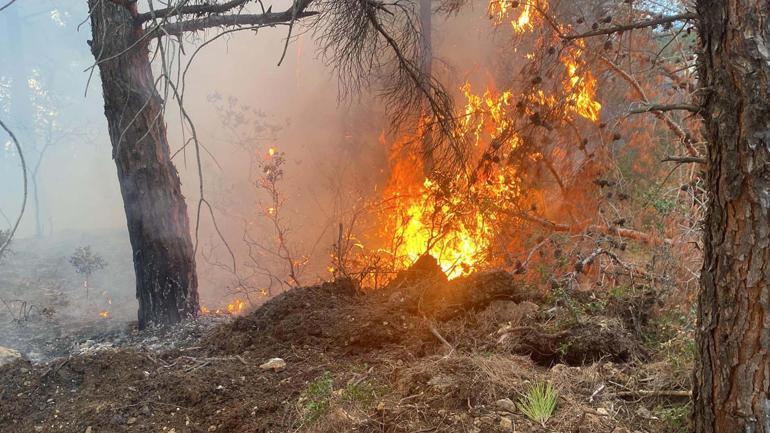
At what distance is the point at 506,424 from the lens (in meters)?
2.50

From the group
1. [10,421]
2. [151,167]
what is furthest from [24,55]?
[10,421]

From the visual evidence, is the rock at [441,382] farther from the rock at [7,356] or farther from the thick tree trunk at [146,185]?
the thick tree trunk at [146,185]

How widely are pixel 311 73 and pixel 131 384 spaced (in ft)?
53.2

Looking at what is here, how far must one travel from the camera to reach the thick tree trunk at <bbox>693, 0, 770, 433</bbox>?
1981 mm

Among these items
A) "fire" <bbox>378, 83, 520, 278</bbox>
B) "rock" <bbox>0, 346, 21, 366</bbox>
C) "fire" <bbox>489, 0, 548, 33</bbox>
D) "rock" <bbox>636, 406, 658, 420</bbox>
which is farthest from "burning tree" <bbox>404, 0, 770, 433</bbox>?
"fire" <bbox>489, 0, 548, 33</bbox>

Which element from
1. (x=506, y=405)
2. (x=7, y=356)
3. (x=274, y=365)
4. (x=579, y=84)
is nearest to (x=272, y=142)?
(x=579, y=84)

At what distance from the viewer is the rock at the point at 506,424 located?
2.47m

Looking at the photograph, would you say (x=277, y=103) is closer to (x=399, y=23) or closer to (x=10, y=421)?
(x=399, y=23)

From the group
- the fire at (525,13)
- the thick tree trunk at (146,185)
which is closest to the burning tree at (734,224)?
the thick tree trunk at (146,185)

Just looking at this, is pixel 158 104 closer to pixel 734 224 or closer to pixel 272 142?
pixel 734 224

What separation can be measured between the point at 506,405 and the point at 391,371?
0.80 meters

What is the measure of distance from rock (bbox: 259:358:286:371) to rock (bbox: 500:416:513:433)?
1.59 meters

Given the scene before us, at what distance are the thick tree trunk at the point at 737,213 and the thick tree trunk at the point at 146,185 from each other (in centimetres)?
471

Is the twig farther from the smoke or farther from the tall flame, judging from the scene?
the smoke
